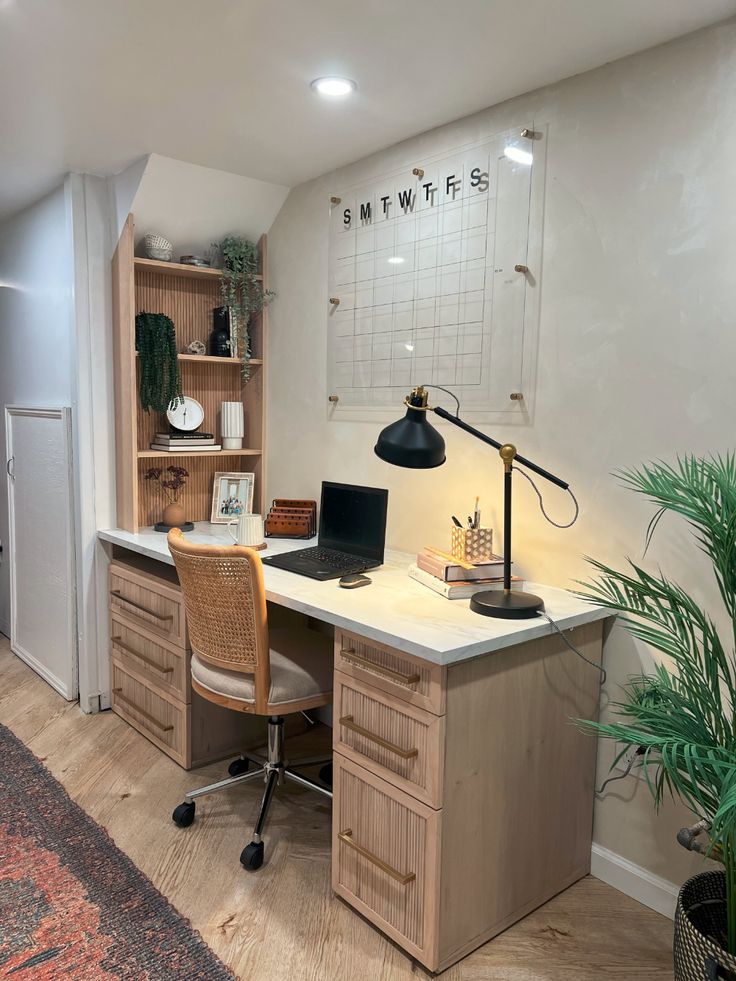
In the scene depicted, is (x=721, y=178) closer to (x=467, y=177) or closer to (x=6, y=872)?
(x=467, y=177)

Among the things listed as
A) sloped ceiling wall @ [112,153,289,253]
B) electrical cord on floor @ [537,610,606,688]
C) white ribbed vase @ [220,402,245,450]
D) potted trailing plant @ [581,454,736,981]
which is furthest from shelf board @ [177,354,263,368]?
potted trailing plant @ [581,454,736,981]

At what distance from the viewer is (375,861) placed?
1.85 meters

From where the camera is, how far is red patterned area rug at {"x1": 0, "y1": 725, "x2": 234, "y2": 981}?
177 centimetres

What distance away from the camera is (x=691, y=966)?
1490 mm

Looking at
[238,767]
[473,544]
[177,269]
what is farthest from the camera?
[177,269]

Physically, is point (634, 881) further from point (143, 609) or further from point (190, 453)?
point (190, 453)

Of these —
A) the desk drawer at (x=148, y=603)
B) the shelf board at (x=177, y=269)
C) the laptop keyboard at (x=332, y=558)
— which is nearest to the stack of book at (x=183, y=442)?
the desk drawer at (x=148, y=603)

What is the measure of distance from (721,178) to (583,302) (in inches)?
17.7

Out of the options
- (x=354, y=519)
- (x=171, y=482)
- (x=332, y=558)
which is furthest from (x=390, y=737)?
(x=171, y=482)

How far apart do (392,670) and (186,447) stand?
171cm

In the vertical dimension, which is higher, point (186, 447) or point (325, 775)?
point (186, 447)

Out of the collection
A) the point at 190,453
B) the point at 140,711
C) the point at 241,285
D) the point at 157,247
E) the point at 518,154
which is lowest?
the point at 140,711

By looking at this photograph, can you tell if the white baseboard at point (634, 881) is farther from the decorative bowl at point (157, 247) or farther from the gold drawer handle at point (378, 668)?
the decorative bowl at point (157, 247)

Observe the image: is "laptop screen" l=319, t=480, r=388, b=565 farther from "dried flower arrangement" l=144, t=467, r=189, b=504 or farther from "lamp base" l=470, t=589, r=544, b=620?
"dried flower arrangement" l=144, t=467, r=189, b=504
